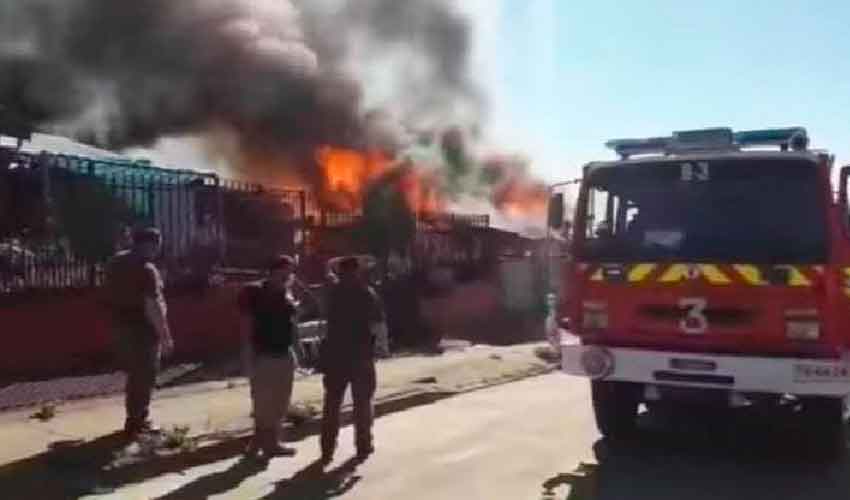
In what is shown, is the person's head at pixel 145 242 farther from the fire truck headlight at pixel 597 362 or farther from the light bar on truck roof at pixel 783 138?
the light bar on truck roof at pixel 783 138

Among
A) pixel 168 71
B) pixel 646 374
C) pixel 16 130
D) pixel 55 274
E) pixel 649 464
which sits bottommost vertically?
pixel 649 464

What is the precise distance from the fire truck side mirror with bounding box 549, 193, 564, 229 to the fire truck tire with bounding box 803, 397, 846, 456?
2.20 meters

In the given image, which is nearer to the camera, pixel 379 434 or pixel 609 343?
pixel 609 343

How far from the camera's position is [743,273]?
6.45m

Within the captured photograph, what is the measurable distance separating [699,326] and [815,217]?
1.03 meters

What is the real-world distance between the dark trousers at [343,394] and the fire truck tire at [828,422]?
3.05 meters

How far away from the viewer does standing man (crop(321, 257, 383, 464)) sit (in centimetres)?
671

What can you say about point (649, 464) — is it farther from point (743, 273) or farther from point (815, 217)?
point (815, 217)

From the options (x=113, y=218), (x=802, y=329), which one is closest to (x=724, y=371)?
(x=802, y=329)

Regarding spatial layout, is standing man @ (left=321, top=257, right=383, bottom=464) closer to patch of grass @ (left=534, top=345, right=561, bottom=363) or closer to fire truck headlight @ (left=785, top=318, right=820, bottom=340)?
fire truck headlight @ (left=785, top=318, right=820, bottom=340)

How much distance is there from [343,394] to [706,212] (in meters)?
2.80

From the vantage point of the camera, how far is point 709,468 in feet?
21.9

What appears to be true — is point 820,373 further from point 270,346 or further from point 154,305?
point 154,305

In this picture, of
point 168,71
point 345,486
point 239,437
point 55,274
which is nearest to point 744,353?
point 345,486
